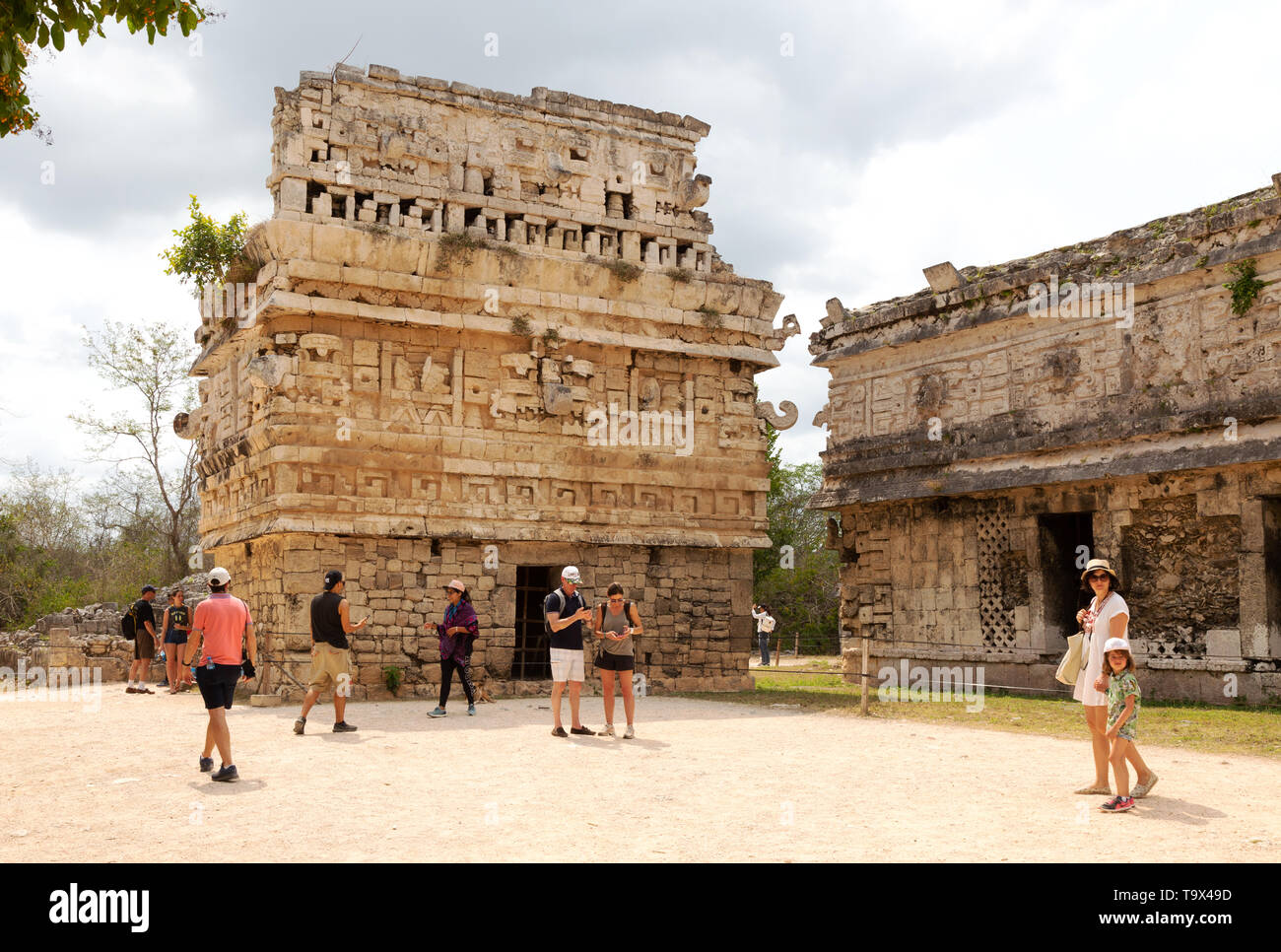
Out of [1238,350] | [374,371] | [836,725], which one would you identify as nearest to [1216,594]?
[1238,350]

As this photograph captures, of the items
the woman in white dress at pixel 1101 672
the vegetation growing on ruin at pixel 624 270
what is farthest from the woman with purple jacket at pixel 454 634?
the woman in white dress at pixel 1101 672

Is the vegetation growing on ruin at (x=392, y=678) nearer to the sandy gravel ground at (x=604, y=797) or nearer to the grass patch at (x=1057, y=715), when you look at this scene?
the sandy gravel ground at (x=604, y=797)

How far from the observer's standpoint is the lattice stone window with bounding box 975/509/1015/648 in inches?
655

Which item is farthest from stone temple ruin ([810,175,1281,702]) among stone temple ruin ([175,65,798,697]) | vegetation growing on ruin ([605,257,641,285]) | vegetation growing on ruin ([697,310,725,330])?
vegetation growing on ruin ([605,257,641,285])

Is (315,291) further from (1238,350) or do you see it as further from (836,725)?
(1238,350)

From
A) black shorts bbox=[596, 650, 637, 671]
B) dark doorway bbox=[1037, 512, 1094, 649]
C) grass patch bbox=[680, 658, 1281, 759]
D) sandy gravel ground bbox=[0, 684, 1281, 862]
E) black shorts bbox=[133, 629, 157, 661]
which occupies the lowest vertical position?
grass patch bbox=[680, 658, 1281, 759]

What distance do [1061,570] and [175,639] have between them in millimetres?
13277

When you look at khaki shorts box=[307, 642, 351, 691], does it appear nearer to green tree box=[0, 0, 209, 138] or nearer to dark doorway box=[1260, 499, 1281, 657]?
green tree box=[0, 0, 209, 138]

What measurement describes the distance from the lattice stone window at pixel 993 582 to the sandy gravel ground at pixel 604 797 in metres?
6.01

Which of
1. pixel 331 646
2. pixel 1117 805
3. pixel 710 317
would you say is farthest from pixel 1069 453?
pixel 331 646

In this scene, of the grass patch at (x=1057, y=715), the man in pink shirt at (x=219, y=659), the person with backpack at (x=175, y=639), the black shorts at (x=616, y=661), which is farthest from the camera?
the person with backpack at (x=175, y=639)

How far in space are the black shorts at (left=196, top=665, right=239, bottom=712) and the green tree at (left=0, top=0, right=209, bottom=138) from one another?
149 inches

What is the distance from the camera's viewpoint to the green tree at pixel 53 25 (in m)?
5.93

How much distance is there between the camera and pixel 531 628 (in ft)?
53.2
